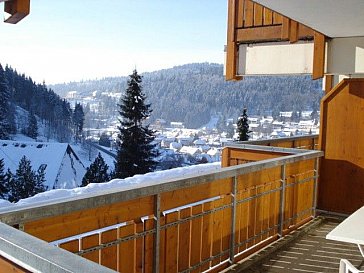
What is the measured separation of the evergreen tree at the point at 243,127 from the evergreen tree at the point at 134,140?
885 centimetres

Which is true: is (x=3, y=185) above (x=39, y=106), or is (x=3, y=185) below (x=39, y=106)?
A: below

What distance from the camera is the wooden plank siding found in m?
7.78

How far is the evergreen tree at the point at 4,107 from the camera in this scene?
218 feet

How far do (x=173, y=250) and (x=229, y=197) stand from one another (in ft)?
3.22

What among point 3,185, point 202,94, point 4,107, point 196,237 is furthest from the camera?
point 202,94

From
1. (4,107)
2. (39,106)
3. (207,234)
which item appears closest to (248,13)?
(207,234)

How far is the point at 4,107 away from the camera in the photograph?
6962 cm

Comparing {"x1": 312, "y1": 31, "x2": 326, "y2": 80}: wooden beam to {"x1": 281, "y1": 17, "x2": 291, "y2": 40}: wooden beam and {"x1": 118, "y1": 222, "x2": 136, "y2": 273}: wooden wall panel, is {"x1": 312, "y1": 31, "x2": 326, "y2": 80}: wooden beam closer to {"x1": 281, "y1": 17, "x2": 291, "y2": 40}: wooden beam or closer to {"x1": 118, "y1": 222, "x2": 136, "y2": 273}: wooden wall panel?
{"x1": 281, "y1": 17, "x2": 291, "y2": 40}: wooden beam

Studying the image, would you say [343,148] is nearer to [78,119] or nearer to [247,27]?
[247,27]

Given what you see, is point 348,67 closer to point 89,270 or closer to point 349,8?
point 349,8

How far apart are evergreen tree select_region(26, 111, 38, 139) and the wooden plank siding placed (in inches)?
3047

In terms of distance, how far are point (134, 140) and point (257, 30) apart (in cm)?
3906

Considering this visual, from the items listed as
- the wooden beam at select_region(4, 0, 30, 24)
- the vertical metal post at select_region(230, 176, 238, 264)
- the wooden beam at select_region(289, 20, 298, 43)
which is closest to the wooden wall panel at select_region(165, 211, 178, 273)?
the vertical metal post at select_region(230, 176, 238, 264)

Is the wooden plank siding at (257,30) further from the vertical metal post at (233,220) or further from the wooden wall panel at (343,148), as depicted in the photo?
the vertical metal post at (233,220)
